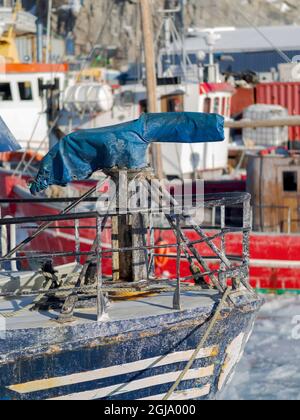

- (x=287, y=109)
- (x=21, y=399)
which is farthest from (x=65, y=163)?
(x=287, y=109)

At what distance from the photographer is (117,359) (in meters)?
7.28

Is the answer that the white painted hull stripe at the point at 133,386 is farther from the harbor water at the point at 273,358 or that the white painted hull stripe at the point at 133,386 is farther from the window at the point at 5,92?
the window at the point at 5,92

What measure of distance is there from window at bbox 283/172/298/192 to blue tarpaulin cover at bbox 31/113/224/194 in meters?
8.89

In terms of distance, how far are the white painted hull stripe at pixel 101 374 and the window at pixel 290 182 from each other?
30.5 ft

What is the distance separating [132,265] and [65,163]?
1.23 metres

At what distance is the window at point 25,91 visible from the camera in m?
22.6

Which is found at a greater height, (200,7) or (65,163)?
(200,7)

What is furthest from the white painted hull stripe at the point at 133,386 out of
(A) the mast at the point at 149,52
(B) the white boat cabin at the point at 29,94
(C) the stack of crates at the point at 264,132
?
(C) the stack of crates at the point at 264,132

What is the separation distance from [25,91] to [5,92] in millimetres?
535

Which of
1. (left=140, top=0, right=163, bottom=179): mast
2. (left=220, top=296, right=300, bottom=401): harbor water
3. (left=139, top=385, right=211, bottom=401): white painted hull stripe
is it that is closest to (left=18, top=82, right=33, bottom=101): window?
(left=140, top=0, right=163, bottom=179): mast

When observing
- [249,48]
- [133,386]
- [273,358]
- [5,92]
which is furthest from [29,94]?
[249,48]

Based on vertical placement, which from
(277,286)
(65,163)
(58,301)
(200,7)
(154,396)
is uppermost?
(200,7)
